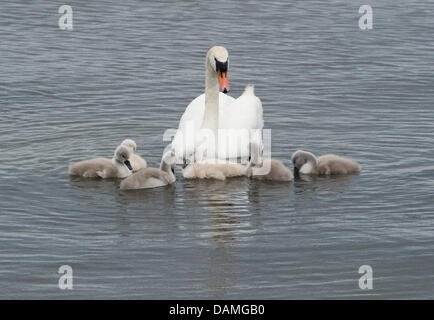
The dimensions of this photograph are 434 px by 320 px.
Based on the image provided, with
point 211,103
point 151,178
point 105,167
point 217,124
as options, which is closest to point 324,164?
point 217,124

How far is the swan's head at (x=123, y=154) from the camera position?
11.6m

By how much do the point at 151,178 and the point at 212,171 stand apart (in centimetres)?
72

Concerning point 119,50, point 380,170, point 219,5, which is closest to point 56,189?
point 380,170

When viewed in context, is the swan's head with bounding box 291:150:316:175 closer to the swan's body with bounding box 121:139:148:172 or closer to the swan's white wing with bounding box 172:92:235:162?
the swan's white wing with bounding box 172:92:235:162

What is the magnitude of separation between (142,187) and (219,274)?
272 centimetres

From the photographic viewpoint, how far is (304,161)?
11859 mm

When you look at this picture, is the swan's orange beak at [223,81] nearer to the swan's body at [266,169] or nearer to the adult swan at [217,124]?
the adult swan at [217,124]

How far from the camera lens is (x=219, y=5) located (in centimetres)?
2150

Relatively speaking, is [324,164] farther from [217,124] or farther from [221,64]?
[221,64]

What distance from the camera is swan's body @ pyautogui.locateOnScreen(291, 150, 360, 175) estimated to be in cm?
1176

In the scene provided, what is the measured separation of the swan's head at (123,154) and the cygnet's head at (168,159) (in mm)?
395

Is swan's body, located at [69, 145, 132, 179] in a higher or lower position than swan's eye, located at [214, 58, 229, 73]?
lower

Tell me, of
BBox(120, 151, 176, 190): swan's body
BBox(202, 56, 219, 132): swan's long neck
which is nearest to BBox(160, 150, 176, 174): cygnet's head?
BBox(120, 151, 176, 190): swan's body

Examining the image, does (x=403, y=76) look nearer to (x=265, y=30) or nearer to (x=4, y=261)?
(x=265, y=30)
